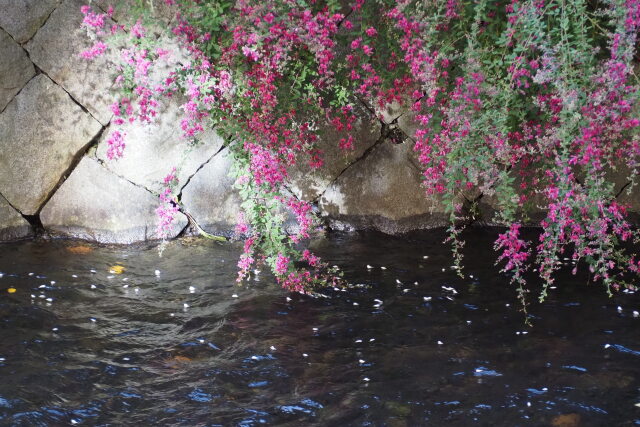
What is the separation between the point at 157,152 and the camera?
496cm

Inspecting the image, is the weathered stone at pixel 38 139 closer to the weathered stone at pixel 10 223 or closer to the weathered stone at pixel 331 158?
the weathered stone at pixel 10 223

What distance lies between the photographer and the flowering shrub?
137 inches

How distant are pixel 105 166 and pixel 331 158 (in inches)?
61.4

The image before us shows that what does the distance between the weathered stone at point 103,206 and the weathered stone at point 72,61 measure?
0.40 metres

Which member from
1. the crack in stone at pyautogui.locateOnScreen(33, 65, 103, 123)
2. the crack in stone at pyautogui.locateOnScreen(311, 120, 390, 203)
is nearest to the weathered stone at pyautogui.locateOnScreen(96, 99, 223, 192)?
Answer: the crack in stone at pyautogui.locateOnScreen(33, 65, 103, 123)

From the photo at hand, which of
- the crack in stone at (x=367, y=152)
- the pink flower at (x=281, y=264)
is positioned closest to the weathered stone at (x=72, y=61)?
the crack in stone at (x=367, y=152)

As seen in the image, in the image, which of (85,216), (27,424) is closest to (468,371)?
(27,424)

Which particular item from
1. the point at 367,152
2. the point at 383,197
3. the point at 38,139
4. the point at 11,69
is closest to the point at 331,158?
the point at 367,152

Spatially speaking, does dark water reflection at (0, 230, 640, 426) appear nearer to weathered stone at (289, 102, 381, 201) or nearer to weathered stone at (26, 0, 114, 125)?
weathered stone at (289, 102, 381, 201)

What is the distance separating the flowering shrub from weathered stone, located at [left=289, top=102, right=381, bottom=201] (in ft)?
0.46

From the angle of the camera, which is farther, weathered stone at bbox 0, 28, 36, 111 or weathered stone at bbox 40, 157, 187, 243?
weathered stone at bbox 40, 157, 187, 243

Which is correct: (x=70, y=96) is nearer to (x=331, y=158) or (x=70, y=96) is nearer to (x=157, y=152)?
(x=157, y=152)

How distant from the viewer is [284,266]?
3.97m

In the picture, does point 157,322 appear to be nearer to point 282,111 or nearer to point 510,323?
point 282,111
